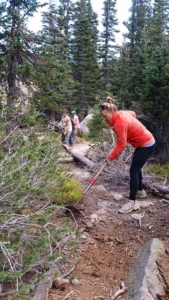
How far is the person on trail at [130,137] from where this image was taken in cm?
456

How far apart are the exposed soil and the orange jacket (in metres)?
1.09

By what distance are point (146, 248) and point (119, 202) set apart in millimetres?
2136

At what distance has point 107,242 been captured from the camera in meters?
4.24

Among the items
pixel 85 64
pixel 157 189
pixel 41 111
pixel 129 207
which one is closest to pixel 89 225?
pixel 129 207

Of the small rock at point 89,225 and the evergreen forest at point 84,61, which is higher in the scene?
the evergreen forest at point 84,61

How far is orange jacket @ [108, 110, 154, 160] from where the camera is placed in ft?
14.9

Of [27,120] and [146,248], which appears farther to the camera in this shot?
[27,120]

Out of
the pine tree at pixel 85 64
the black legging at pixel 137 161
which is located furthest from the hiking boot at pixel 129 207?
the pine tree at pixel 85 64

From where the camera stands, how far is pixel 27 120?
16.6 ft

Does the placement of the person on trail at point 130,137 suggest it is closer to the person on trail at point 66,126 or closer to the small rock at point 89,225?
the small rock at point 89,225

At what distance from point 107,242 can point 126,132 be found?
164 cm

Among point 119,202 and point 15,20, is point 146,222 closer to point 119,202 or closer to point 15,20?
point 119,202

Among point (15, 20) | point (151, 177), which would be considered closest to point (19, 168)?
point (151, 177)

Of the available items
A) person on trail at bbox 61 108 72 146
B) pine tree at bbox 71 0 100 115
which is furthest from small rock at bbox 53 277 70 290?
pine tree at bbox 71 0 100 115
